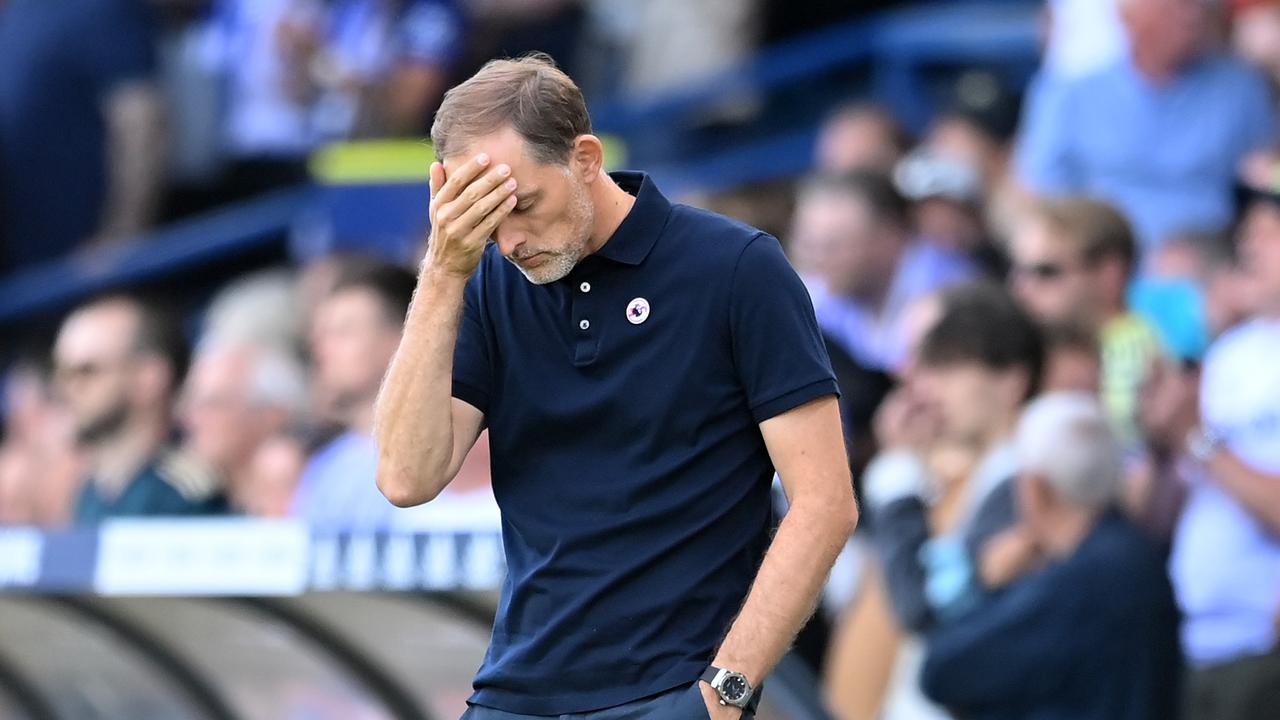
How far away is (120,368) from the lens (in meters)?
7.93

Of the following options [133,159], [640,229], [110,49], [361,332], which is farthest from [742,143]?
[640,229]

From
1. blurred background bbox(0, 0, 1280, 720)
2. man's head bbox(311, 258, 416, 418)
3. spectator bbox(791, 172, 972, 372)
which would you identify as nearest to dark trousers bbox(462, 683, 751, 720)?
blurred background bbox(0, 0, 1280, 720)

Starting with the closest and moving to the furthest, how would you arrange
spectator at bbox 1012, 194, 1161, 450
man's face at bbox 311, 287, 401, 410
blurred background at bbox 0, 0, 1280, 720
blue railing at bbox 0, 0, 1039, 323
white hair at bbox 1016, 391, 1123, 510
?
white hair at bbox 1016, 391, 1123, 510
blurred background at bbox 0, 0, 1280, 720
spectator at bbox 1012, 194, 1161, 450
man's face at bbox 311, 287, 401, 410
blue railing at bbox 0, 0, 1039, 323

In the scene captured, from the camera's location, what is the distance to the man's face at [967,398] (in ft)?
20.2

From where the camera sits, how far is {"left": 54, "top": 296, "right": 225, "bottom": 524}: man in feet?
24.5

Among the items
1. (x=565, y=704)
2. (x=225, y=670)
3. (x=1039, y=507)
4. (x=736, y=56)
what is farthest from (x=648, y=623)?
(x=736, y=56)

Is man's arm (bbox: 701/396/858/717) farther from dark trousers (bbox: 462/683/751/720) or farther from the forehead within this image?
the forehead

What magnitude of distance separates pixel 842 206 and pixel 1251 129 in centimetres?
154

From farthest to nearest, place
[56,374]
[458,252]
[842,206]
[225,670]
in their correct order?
[56,374], [842,206], [225,670], [458,252]

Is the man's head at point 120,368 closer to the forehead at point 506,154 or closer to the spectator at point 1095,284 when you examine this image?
the spectator at point 1095,284

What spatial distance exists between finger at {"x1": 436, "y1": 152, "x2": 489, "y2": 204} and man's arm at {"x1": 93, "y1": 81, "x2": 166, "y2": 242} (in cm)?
777

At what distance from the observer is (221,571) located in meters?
5.75

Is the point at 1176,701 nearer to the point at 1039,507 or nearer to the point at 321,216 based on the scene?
the point at 1039,507

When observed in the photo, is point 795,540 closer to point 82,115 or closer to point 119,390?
point 119,390
